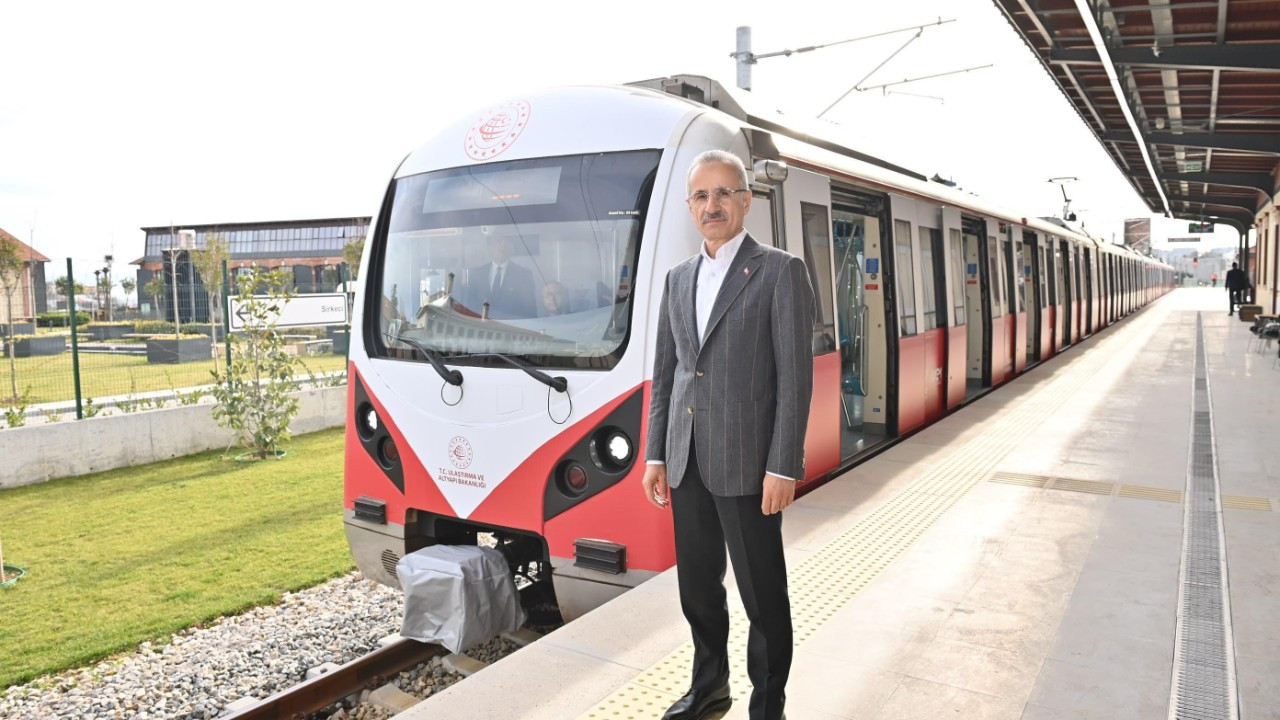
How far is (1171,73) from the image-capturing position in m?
14.5

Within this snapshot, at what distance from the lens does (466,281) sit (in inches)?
190

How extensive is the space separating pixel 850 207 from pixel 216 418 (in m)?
8.18

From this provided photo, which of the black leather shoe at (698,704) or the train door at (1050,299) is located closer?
the black leather shoe at (698,704)

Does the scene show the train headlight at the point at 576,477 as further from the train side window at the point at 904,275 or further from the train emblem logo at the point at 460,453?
the train side window at the point at 904,275

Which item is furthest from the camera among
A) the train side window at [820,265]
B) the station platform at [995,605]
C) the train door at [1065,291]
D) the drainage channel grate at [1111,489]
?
the train door at [1065,291]

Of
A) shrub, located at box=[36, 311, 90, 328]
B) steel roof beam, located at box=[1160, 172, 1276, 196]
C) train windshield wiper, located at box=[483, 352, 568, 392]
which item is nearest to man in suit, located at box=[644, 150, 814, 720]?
train windshield wiper, located at box=[483, 352, 568, 392]

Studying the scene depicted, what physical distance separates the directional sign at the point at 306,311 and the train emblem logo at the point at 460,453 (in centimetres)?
779

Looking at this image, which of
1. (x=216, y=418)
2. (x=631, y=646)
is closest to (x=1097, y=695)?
(x=631, y=646)

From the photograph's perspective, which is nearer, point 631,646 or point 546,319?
point 631,646

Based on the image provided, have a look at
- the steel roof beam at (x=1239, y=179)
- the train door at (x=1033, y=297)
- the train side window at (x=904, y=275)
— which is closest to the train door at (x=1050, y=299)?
the train door at (x=1033, y=297)

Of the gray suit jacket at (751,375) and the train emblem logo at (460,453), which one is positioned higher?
the gray suit jacket at (751,375)

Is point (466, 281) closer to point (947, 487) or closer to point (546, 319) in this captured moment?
point (546, 319)

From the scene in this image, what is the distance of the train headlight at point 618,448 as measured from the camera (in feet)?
14.0

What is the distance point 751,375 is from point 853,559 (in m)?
2.37
